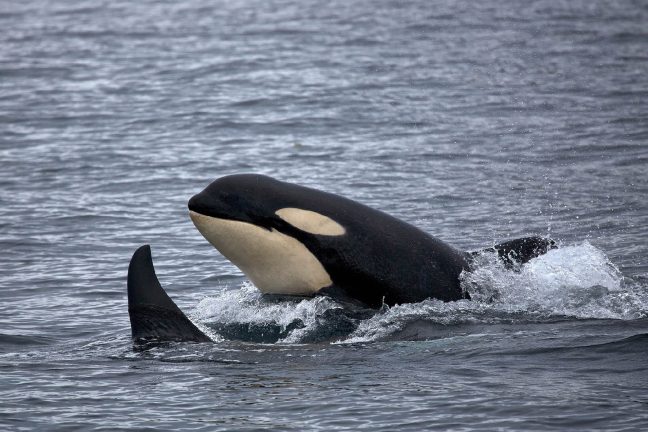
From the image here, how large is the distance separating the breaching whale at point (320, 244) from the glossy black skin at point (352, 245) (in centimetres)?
1

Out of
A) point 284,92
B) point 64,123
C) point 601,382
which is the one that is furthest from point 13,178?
point 601,382

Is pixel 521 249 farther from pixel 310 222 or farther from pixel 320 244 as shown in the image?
pixel 310 222

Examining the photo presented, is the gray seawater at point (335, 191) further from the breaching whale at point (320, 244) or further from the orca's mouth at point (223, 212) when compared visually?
the orca's mouth at point (223, 212)

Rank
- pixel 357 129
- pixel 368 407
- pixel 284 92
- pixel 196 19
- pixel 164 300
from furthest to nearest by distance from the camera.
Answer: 1. pixel 196 19
2. pixel 284 92
3. pixel 357 129
4. pixel 164 300
5. pixel 368 407

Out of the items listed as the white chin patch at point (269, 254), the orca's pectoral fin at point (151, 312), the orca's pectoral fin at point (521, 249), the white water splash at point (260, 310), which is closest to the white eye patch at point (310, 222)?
the white chin patch at point (269, 254)

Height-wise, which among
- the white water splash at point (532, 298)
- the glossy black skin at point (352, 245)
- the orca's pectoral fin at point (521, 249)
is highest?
the glossy black skin at point (352, 245)

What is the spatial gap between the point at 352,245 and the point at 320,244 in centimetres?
36

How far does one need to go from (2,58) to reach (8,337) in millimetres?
27496

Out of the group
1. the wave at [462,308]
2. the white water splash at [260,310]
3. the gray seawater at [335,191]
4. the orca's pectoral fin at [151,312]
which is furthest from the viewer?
the white water splash at [260,310]

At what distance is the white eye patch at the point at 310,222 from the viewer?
49.6 feet

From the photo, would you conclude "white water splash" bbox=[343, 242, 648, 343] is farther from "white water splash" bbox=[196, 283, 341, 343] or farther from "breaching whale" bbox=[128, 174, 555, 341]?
"white water splash" bbox=[196, 283, 341, 343]

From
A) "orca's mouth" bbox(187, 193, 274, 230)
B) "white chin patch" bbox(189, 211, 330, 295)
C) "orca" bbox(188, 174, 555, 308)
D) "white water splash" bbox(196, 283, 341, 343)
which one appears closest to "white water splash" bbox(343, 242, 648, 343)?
"orca" bbox(188, 174, 555, 308)

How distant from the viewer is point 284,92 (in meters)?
35.7

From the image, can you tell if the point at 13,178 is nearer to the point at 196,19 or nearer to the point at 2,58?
the point at 2,58
